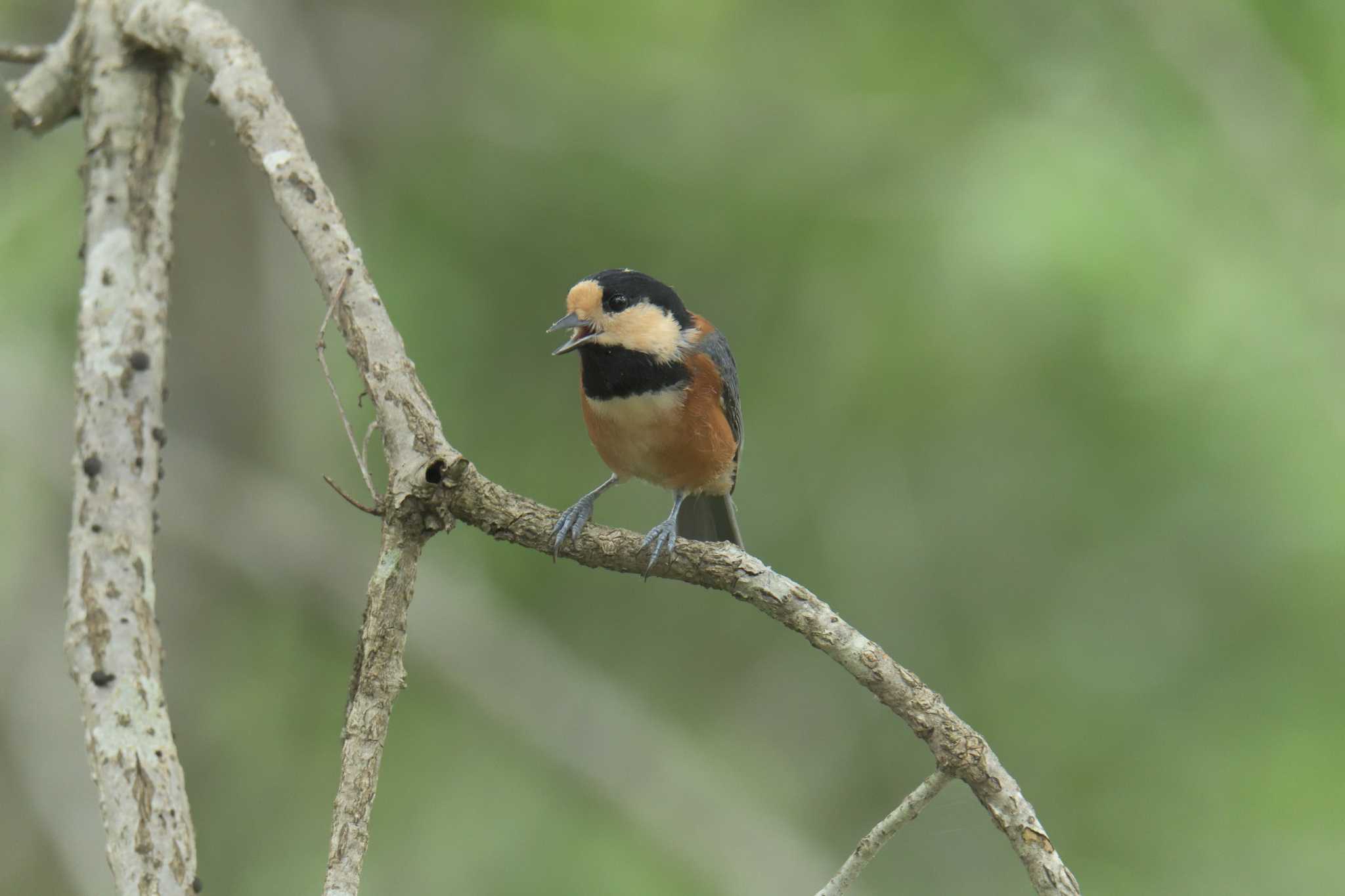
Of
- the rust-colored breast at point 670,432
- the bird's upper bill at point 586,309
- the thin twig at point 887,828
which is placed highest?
the bird's upper bill at point 586,309

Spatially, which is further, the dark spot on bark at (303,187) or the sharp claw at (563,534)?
the dark spot on bark at (303,187)

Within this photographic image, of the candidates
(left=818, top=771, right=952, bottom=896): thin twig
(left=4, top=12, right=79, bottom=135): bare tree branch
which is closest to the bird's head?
(left=4, top=12, right=79, bottom=135): bare tree branch

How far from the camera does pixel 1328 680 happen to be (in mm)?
5434

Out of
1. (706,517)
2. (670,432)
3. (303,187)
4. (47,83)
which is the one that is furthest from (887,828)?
(47,83)

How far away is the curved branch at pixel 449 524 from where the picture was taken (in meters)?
2.11

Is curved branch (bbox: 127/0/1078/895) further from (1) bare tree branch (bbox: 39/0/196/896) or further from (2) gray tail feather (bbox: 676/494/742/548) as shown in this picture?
(2) gray tail feather (bbox: 676/494/742/548)

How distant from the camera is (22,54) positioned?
3.37 metres

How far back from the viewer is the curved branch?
2105 millimetres

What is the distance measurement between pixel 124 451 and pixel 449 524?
880 millimetres

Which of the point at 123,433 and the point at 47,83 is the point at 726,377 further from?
the point at 47,83

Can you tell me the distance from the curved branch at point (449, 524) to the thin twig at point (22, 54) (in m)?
0.85

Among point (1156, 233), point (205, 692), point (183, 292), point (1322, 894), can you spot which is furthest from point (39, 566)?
point (1322, 894)

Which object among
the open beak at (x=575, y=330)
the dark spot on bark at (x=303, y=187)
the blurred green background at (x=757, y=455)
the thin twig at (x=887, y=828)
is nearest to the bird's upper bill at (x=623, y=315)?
the open beak at (x=575, y=330)

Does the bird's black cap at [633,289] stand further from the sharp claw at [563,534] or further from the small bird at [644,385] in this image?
the sharp claw at [563,534]
